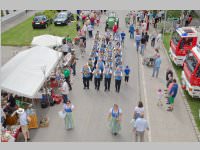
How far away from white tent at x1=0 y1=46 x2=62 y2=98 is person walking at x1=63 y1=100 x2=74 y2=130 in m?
1.72

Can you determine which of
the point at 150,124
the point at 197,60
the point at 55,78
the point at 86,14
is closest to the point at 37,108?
the point at 55,78

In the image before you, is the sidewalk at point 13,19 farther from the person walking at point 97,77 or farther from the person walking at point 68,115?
the person walking at point 68,115

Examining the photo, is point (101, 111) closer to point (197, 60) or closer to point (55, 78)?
point (55, 78)

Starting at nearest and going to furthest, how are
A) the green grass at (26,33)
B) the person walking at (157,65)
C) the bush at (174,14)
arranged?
1. the person walking at (157,65)
2. the green grass at (26,33)
3. the bush at (174,14)

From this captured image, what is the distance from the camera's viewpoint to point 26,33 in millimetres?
27672

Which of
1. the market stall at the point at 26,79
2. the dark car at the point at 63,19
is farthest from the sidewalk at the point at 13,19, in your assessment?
the market stall at the point at 26,79

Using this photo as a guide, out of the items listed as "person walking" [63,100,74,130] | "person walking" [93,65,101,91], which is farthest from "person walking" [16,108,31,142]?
"person walking" [93,65,101,91]

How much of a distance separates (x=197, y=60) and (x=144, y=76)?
3.78 metres

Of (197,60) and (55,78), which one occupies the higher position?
(197,60)

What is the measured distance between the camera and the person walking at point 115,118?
11102 millimetres

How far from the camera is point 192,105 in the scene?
1420 centimetres

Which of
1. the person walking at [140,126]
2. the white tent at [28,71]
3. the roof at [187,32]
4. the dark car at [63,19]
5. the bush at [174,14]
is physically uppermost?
the roof at [187,32]

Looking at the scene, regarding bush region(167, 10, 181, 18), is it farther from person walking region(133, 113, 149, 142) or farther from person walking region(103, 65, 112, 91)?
person walking region(133, 113, 149, 142)

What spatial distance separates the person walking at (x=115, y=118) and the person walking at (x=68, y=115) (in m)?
1.63
